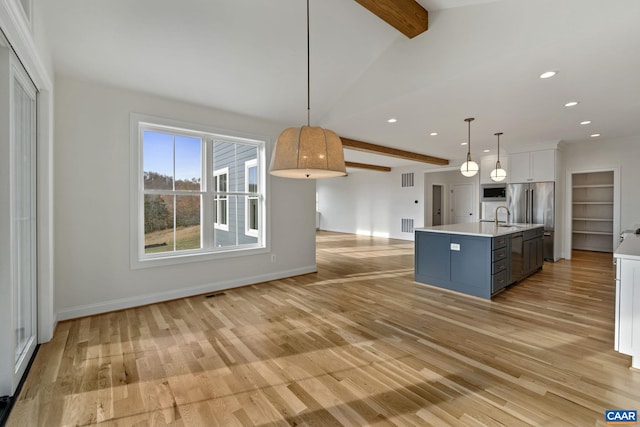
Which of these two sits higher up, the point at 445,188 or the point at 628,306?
the point at 445,188

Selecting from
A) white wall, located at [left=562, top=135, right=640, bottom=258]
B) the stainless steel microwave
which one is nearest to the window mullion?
the stainless steel microwave

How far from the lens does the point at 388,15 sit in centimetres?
286

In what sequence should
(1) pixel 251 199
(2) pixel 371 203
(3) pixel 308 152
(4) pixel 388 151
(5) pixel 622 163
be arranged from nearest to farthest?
(3) pixel 308 152, (1) pixel 251 199, (5) pixel 622 163, (4) pixel 388 151, (2) pixel 371 203

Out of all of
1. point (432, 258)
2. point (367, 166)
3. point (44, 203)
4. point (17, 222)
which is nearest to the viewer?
point (17, 222)

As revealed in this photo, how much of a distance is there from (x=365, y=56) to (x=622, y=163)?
6277 mm

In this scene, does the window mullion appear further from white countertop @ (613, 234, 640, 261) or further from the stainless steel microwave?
the stainless steel microwave

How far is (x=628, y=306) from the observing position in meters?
2.24

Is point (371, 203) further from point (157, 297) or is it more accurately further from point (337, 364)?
point (337, 364)

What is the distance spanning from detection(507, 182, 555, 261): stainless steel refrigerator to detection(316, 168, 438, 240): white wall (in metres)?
3.07

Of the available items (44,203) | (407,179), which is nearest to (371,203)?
(407,179)

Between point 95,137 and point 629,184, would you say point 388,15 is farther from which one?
point 629,184

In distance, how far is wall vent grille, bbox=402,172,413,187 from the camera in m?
10.0

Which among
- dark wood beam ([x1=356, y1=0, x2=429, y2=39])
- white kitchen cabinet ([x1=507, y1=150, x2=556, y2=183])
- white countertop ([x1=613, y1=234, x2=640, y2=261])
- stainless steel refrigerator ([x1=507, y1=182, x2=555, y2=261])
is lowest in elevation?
white countertop ([x1=613, y1=234, x2=640, y2=261])

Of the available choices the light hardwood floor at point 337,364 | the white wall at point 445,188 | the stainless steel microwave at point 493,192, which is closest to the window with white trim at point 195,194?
the light hardwood floor at point 337,364
